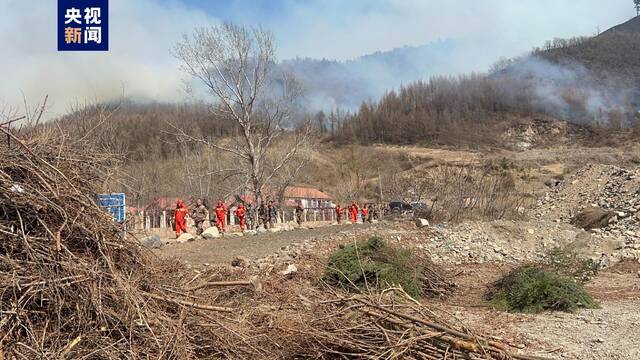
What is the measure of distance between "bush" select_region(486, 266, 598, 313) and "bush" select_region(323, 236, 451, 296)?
140 centimetres

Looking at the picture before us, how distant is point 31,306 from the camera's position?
14.5ft

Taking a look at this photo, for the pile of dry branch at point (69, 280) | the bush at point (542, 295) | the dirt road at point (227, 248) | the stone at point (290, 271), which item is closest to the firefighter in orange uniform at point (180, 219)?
the dirt road at point (227, 248)

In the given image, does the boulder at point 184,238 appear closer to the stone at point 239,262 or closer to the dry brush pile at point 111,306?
the stone at point 239,262

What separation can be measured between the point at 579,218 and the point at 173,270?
27.1 meters

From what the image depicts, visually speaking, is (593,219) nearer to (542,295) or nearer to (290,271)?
(542,295)

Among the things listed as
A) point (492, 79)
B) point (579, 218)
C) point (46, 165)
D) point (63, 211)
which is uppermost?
point (492, 79)

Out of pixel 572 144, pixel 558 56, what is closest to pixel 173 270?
pixel 572 144

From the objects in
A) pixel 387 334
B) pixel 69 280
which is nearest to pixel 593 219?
pixel 387 334

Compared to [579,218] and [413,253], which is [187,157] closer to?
[579,218]

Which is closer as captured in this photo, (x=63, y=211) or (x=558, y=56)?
(x=63, y=211)

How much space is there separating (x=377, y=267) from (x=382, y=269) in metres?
0.14

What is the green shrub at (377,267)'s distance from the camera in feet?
30.9

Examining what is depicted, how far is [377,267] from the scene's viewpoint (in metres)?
9.54

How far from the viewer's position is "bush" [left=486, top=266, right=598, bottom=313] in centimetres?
875
